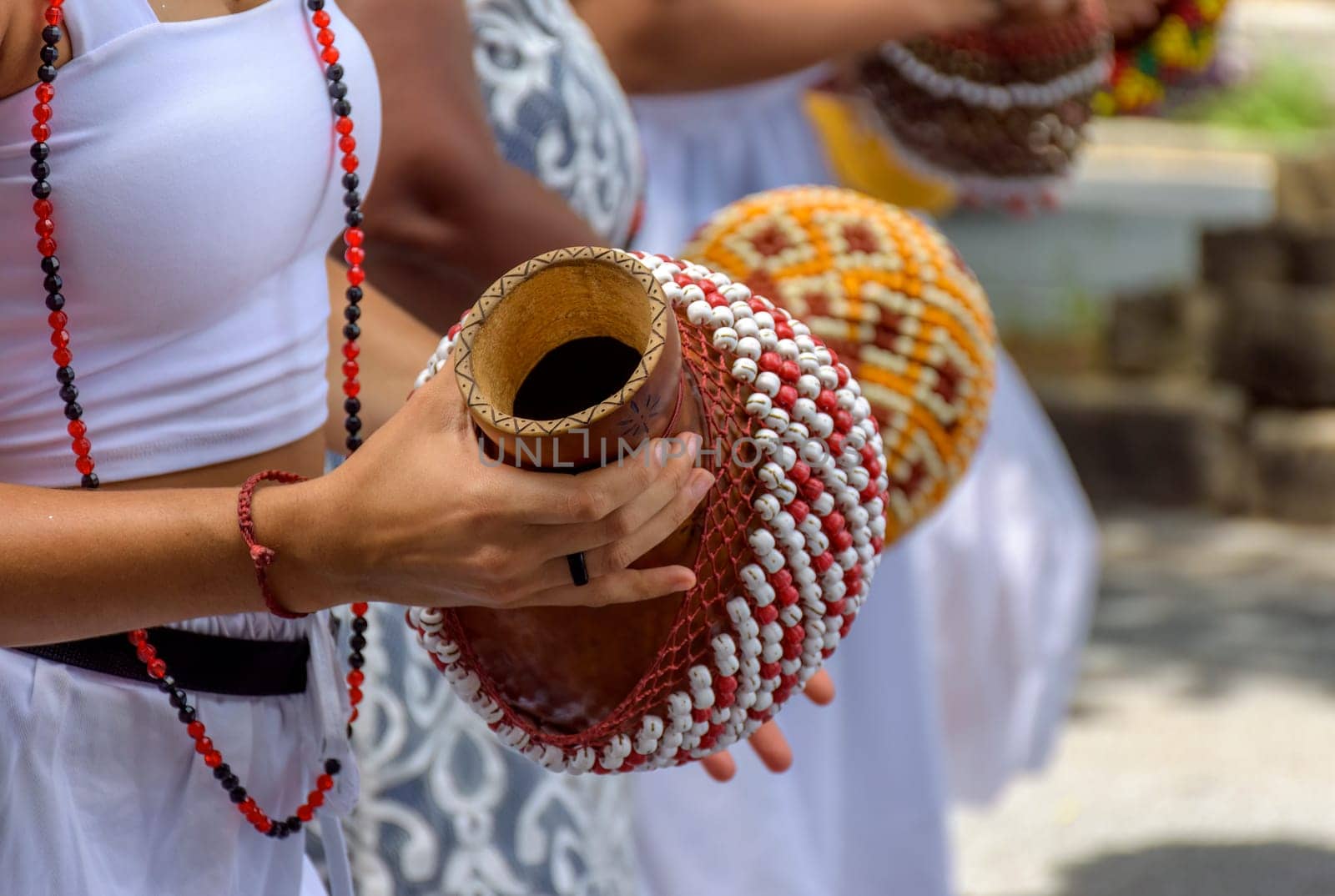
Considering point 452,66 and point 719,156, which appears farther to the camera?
point 719,156

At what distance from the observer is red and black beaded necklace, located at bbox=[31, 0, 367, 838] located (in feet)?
3.55

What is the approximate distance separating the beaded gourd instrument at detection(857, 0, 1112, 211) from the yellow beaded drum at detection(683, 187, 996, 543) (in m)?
0.96

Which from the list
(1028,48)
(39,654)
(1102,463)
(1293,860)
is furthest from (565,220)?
(1102,463)

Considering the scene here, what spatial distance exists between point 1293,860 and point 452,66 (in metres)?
3.06

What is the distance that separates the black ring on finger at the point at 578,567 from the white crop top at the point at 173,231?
1.20 feet

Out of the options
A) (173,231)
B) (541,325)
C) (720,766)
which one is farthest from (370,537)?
(720,766)

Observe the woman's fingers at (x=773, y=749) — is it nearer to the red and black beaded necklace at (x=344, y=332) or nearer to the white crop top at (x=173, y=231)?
the red and black beaded necklace at (x=344, y=332)

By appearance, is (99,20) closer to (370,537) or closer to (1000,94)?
(370,537)

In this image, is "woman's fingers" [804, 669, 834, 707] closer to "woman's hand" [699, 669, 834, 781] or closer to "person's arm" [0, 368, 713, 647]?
"woman's hand" [699, 669, 834, 781]

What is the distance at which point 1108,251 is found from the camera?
7.02 m

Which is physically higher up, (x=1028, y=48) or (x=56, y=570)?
(x=56, y=570)

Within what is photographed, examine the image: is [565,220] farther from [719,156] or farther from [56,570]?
[719,156]

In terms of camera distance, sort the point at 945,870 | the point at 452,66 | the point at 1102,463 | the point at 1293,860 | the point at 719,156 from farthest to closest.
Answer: the point at 1102,463, the point at 1293,860, the point at 719,156, the point at 945,870, the point at 452,66

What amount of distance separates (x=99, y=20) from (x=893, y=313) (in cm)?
92
